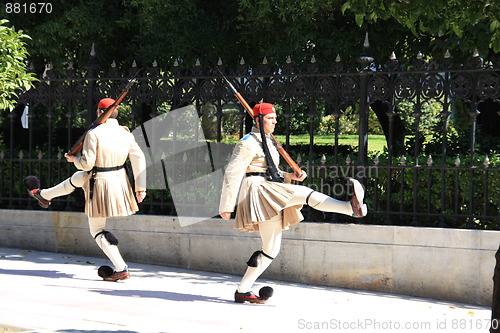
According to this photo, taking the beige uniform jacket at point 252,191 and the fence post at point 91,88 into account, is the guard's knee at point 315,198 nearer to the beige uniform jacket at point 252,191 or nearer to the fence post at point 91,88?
the beige uniform jacket at point 252,191

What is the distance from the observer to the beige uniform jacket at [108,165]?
31.0 feet

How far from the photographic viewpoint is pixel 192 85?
10.7 metres

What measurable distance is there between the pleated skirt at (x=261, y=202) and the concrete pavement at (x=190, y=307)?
908 mm

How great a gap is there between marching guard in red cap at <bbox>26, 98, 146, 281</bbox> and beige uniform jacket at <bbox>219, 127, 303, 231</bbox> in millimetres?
1610

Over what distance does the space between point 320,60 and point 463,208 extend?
12.8 feet

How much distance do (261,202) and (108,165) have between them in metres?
2.18

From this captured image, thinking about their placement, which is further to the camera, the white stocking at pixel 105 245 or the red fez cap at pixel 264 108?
the white stocking at pixel 105 245

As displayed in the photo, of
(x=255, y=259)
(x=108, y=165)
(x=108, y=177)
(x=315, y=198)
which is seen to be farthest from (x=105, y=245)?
(x=315, y=198)

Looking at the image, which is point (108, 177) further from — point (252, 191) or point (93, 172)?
point (252, 191)

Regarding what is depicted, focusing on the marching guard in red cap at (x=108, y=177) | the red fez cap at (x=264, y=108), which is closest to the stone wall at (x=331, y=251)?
the marching guard in red cap at (x=108, y=177)

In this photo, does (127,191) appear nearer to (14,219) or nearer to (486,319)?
(14,219)

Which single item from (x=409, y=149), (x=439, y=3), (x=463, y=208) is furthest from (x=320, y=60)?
(x=439, y=3)

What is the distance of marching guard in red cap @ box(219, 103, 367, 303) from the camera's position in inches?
326

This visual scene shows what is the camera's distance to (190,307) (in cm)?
834
